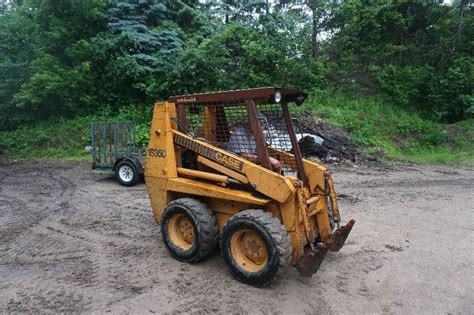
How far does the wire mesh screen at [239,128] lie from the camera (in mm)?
4699

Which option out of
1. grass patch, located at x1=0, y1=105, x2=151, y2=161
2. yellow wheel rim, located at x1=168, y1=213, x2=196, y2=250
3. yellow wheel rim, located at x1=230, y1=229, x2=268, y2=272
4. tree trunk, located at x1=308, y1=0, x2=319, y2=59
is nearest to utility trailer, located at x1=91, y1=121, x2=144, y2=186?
grass patch, located at x1=0, y1=105, x2=151, y2=161

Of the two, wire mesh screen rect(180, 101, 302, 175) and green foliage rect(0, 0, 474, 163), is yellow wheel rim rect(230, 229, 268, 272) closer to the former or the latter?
wire mesh screen rect(180, 101, 302, 175)

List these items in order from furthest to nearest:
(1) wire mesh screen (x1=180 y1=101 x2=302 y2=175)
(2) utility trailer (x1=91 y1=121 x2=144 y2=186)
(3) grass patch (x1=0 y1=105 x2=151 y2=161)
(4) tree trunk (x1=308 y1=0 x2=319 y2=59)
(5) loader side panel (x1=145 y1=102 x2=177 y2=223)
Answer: (4) tree trunk (x1=308 y1=0 x2=319 y2=59), (3) grass patch (x1=0 y1=105 x2=151 y2=161), (2) utility trailer (x1=91 y1=121 x2=144 y2=186), (5) loader side panel (x1=145 y1=102 x2=177 y2=223), (1) wire mesh screen (x1=180 y1=101 x2=302 y2=175)

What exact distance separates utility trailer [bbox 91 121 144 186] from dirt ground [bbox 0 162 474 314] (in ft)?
5.19

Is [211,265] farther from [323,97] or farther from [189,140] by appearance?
[323,97]

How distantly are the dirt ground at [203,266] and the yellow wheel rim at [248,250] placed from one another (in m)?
0.26

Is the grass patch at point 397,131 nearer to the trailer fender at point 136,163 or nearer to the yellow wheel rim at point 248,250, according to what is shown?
the trailer fender at point 136,163

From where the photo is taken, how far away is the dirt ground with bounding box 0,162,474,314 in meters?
3.83

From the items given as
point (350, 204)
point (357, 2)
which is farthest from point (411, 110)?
point (350, 204)

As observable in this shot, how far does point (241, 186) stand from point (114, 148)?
21.3 feet

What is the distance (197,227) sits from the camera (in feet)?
14.7

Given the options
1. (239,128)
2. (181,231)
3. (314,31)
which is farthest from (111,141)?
(314,31)

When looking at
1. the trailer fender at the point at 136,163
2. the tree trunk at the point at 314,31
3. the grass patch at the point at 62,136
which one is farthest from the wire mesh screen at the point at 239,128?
the tree trunk at the point at 314,31

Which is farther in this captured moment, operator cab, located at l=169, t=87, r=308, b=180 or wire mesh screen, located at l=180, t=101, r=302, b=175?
wire mesh screen, located at l=180, t=101, r=302, b=175
